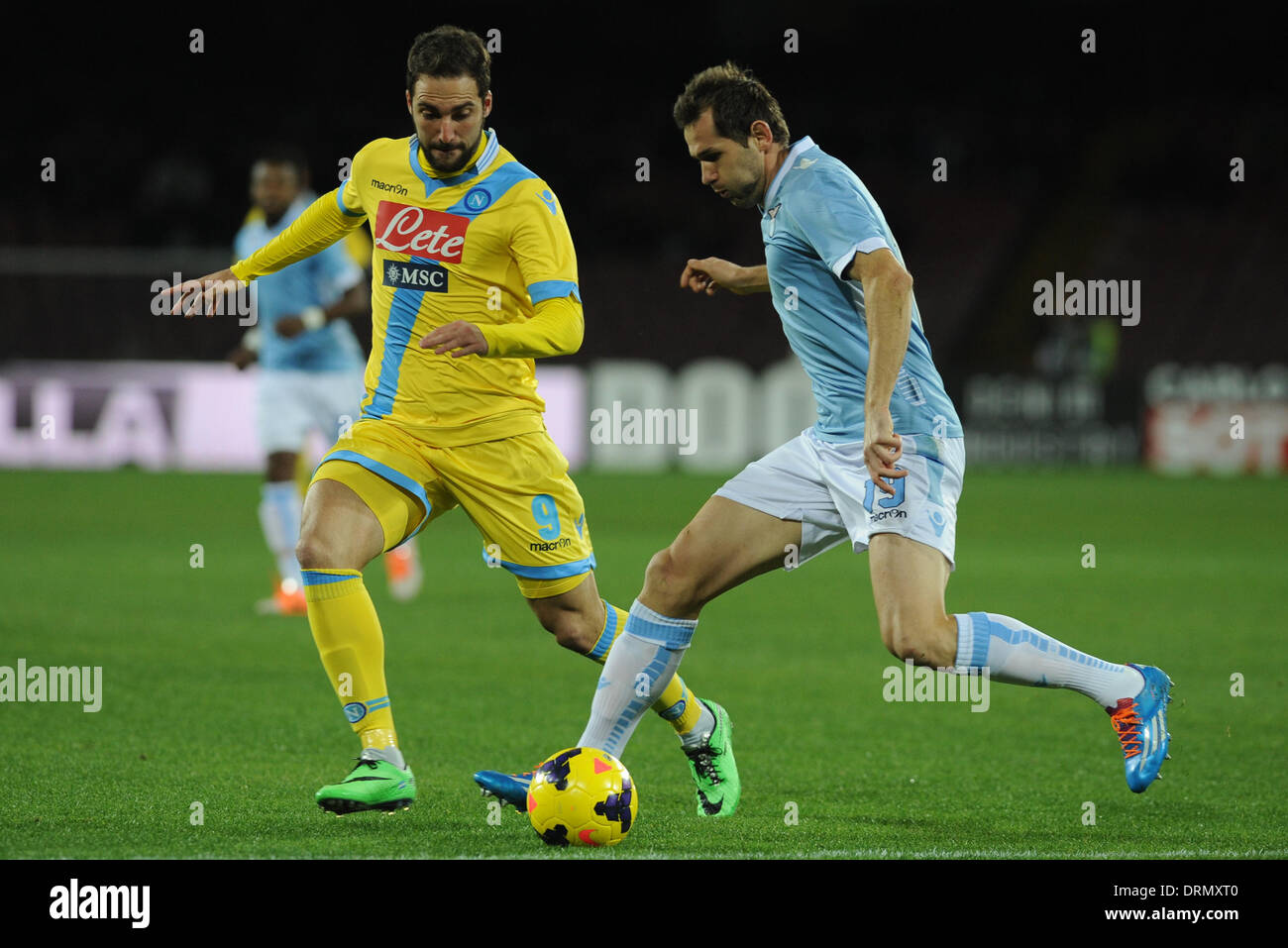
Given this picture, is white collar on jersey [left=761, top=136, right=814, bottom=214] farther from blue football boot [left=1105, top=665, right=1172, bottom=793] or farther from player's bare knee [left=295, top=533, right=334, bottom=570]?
blue football boot [left=1105, top=665, right=1172, bottom=793]

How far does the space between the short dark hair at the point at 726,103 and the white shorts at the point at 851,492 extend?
2.86ft

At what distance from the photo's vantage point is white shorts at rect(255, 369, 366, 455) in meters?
9.44

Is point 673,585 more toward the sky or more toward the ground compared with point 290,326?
more toward the ground

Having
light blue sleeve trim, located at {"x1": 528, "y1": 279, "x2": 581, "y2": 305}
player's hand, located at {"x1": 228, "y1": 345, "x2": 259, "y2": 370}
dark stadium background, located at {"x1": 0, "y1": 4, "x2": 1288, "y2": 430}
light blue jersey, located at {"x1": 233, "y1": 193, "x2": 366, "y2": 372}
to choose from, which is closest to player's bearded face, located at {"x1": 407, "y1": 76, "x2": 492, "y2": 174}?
light blue sleeve trim, located at {"x1": 528, "y1": 279, "x2": 581, "y2": 305}

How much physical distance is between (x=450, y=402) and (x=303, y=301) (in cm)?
464

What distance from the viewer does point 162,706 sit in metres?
6.55

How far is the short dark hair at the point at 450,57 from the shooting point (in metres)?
4.86

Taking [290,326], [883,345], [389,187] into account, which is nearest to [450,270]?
[389,187]

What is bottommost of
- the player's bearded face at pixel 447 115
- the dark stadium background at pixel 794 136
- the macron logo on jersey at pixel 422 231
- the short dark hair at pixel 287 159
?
the macron logo on jersey at pixel 422 231

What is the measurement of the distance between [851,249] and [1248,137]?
2900cm

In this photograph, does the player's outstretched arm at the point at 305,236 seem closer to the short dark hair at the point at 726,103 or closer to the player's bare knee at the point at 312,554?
the player's bare knee at the point at 312,554

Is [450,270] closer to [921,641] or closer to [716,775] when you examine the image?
[716,775]

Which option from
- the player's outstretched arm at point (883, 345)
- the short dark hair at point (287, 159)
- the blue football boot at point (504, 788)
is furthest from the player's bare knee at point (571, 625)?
the short dark hair at point (287, 159)

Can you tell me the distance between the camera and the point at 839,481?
4641mm
